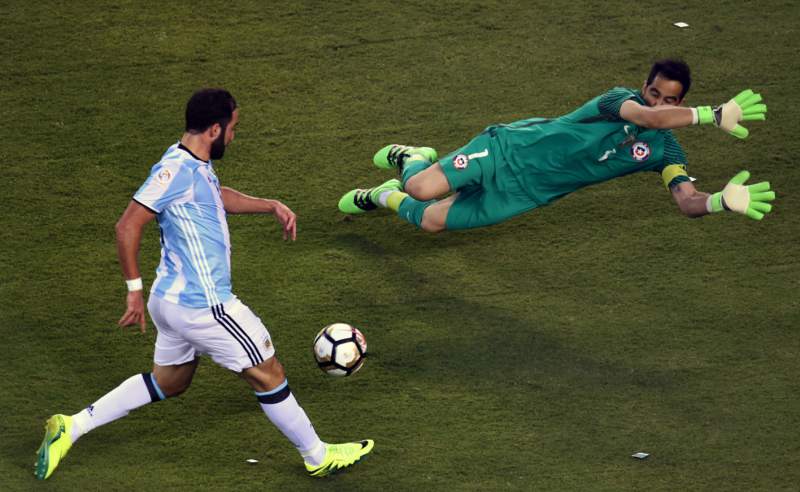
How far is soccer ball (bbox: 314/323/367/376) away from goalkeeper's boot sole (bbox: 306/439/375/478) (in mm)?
451

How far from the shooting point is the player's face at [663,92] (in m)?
7.16

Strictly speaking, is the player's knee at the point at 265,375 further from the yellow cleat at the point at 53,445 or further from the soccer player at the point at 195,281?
the yellow cleat at the point at 53,445

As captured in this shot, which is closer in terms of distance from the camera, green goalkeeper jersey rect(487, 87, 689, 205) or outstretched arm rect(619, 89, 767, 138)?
outstretched arm rect(619, 89, 767, 138)

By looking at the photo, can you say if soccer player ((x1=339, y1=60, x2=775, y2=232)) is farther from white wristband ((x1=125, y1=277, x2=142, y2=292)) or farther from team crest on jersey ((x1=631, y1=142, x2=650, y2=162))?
white wristband ((x1=125, y1=277, x2=142, y2=292))

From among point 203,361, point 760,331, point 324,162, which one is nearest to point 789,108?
point 760,331

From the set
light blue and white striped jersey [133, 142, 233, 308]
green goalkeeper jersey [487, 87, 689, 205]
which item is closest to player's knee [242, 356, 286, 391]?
light blue and white striped jersey [133, 142, 233, 308]

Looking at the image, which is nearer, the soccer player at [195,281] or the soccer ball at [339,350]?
the soccer player at [195,281]

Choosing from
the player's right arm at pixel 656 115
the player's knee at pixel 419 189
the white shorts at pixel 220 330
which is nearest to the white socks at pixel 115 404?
the white shorts at pixel 220 330

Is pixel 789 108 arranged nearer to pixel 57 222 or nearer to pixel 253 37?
pixel 253 37

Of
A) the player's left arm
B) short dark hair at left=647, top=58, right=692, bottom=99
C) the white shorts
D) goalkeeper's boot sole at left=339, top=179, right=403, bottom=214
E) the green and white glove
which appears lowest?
the white shorts

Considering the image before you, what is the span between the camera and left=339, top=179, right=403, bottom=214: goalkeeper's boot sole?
824 cm

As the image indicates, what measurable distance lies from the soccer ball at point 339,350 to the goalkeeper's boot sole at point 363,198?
5.10 ft

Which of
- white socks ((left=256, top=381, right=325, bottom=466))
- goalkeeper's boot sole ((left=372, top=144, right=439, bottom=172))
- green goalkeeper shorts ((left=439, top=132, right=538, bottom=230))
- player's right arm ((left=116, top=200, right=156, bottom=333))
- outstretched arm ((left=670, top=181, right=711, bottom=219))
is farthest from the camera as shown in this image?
goalkeeper's boot sole ((left=372, top=144, right=439, bottom=172))

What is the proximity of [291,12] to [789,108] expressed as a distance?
13.1 feet
